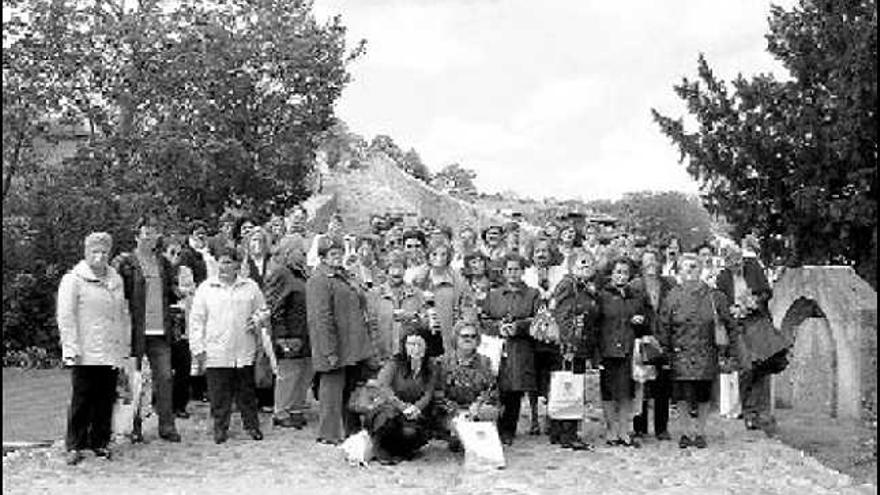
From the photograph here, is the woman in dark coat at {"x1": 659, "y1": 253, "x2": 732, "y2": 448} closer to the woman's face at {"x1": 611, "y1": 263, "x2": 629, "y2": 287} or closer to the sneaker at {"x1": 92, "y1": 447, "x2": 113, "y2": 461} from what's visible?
the woman's face at {"x1": 611, "y1": 263, "x2": 629, "y2": 287}

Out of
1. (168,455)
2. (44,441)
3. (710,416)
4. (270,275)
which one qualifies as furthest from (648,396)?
(44,441)

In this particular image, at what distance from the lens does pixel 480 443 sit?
1025 centimetres

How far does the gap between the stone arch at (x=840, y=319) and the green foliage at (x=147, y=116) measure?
32.7 ft

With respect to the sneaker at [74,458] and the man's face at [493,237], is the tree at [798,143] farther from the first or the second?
the sneaker at [74,458]

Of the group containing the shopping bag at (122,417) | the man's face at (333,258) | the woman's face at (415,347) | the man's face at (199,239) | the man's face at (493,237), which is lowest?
the shopping bag at (122,417)

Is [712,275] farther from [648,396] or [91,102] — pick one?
[91,102]

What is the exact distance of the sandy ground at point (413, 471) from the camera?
945 centimetres

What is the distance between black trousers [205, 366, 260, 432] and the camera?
11117 mm

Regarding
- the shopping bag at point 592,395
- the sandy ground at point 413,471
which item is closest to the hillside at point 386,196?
the shopping bag at point 592,395

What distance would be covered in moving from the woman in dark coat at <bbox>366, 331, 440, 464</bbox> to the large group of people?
13mm

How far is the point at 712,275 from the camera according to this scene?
13.0 metres

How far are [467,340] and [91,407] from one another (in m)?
2.92

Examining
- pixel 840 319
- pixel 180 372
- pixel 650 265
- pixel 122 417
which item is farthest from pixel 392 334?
pixel 840 319

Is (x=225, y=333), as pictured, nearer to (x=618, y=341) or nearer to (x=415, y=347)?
(x=415, y=347)
